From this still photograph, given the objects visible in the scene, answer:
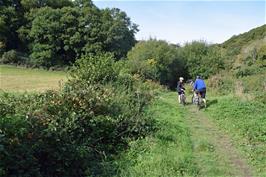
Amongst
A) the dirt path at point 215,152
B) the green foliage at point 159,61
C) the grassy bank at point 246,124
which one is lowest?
the dirt path at point 215,152

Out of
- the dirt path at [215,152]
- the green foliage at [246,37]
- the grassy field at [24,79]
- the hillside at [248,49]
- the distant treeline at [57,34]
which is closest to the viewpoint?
the dirt path at [215,152]

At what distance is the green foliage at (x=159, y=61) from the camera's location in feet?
121

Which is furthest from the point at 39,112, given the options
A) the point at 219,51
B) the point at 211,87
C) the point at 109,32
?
the point at 109,32

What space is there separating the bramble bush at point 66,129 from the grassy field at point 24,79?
22.4m

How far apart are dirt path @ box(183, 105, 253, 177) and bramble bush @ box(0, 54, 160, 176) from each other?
6.61 feet

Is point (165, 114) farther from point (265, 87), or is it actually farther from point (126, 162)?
point (265, 87)

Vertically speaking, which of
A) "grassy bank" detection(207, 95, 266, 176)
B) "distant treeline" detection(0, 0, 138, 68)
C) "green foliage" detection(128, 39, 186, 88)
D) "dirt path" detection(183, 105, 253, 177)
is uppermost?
"distant treeline" detection(0, 0, 138, 68)

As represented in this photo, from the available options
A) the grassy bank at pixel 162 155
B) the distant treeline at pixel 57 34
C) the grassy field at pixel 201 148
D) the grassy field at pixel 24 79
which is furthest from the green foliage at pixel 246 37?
the grassy bank at pixel 162 155

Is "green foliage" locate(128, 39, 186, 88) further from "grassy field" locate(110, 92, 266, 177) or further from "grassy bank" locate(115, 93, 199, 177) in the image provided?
"grassy bank" locate(115, 93, 199, 177)

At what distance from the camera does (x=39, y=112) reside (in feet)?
39.2

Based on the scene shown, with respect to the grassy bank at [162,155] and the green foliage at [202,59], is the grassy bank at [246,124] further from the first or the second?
the green foliage at [202,59]

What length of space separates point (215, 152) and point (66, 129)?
4.42 m

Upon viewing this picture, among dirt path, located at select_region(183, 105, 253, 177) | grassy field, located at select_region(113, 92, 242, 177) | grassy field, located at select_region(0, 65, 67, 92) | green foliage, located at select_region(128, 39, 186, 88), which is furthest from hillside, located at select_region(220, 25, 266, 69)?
grassy field, located at select_region(113, 92, 242, 177)

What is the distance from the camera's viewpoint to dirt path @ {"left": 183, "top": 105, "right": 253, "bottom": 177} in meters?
11.4
